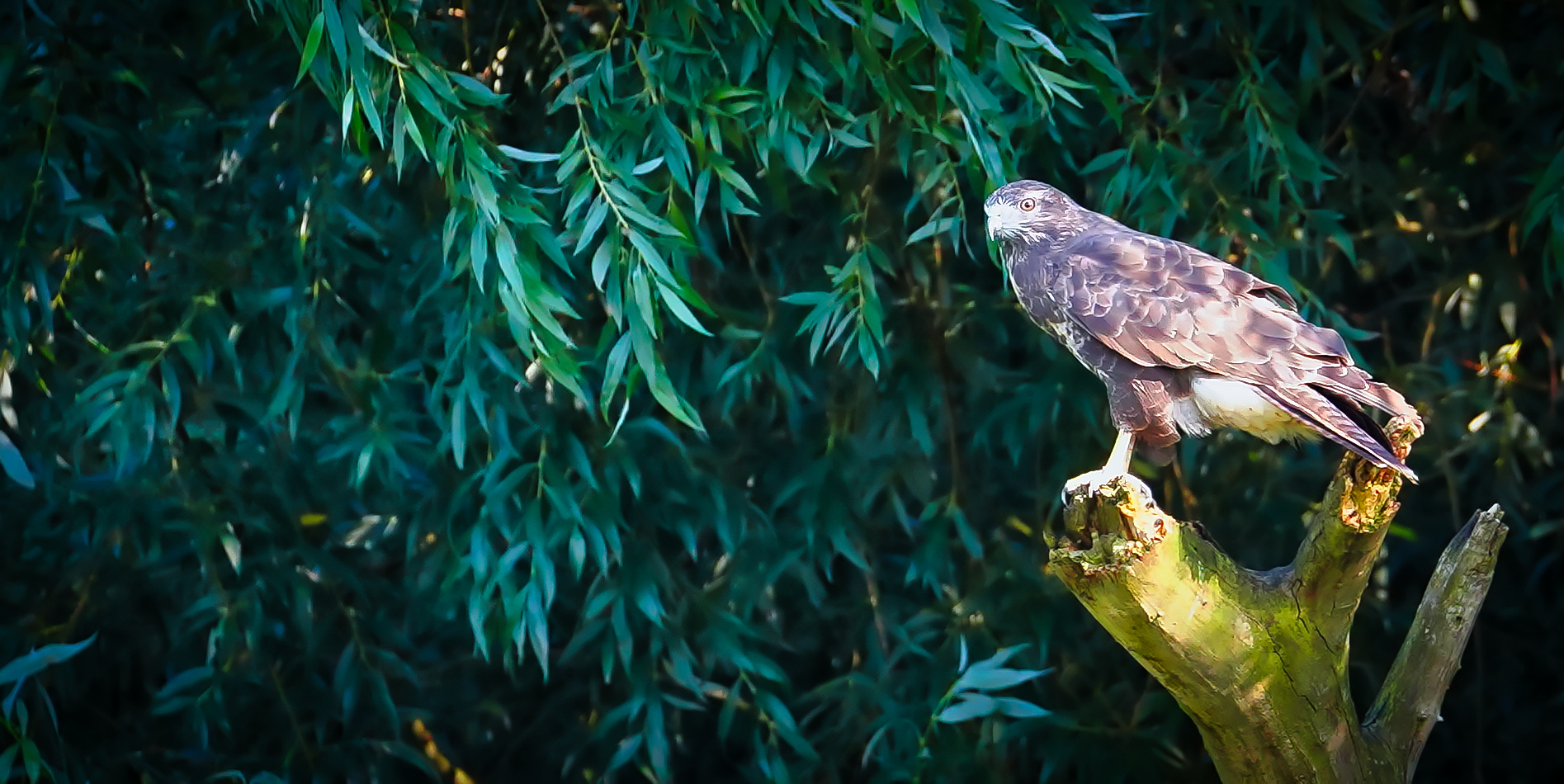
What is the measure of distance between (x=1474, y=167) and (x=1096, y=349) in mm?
1468

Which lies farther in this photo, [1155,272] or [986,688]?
[986,688]

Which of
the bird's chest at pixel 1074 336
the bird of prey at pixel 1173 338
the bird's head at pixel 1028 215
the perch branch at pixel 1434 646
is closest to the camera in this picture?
the bird of prey at pixel 1173 338

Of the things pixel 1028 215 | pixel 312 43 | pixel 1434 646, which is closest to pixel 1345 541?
pixel 1434 646

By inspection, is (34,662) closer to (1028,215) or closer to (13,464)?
(13,464)

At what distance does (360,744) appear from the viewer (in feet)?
9.84

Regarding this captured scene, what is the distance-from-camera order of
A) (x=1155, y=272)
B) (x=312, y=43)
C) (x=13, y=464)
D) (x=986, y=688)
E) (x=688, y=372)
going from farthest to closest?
(x=688, y=372) < (x=986, y=688) < (x=13, y=464) < (x=1155, y=272) < (x=312, y=43)

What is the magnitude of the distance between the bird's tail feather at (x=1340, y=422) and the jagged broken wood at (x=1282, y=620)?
48 millimetres

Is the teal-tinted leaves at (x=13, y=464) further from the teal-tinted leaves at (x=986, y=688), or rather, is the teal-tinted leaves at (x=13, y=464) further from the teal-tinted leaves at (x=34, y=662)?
the teal-tinted leaves at (x=986, y=688)

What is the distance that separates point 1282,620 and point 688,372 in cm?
131

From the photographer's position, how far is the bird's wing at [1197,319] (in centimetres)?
192

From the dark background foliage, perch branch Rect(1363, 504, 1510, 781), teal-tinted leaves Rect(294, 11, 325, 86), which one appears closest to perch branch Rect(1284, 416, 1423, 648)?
perch branch Rect(1363, 504, 1510, 781)

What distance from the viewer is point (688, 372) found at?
285 cm

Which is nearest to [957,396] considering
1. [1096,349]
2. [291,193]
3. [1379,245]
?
[1096,349]

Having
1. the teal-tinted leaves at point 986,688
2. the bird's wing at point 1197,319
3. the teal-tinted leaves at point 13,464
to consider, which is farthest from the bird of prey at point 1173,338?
the teal-tinted leaves at point 13,464
